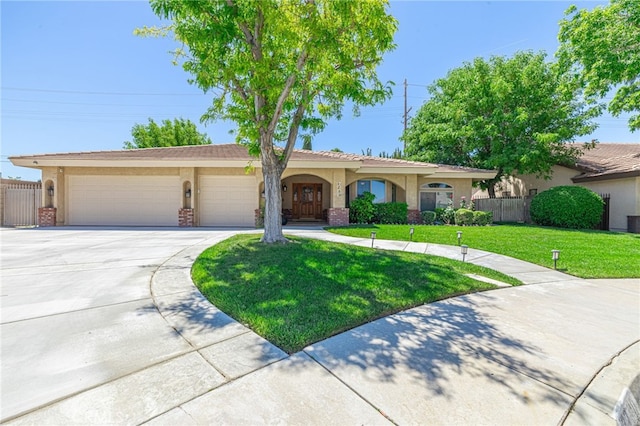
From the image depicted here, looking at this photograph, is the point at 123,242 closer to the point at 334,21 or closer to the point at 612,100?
the point at 334,21

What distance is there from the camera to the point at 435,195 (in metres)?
16.5

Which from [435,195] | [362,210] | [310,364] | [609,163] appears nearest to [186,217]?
[362,210]

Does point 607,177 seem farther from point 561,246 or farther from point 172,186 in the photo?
point 172,186

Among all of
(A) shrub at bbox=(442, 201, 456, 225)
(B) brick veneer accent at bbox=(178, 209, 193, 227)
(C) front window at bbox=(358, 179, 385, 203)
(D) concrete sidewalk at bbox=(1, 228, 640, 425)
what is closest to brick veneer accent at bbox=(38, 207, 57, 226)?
(B) brick veneer accent at bbox=(178, 209, 193, 227)

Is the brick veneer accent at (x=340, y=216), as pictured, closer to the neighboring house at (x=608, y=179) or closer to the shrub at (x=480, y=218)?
the shrub at (x=480, y=218)

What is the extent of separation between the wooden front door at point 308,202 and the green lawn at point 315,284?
365 inches

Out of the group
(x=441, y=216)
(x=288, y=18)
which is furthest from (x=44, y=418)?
(x=441, y=216)

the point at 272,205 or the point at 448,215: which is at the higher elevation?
the point at 272,205

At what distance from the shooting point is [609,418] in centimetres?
198

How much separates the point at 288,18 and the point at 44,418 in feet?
22.1

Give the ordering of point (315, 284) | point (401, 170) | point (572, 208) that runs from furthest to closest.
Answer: point (401, 170) → point (572, 208) → point (315, 284)

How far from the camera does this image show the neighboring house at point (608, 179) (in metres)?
13.1

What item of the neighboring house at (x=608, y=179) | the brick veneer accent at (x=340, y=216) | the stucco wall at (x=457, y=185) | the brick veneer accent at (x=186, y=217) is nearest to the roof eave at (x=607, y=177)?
the neighboring house at (x=608, y=179)

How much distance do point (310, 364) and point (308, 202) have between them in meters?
14.3
